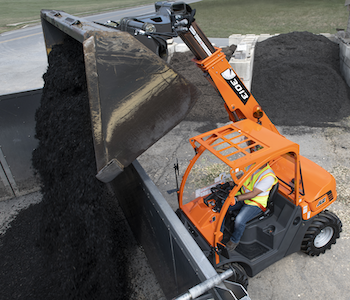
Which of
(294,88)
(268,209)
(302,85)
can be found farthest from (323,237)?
(302,85)

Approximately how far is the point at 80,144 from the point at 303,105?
24.0 feet

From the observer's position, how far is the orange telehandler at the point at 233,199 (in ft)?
10.4

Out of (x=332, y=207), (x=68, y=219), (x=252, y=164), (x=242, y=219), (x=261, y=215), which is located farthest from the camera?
(x=332, y=207)

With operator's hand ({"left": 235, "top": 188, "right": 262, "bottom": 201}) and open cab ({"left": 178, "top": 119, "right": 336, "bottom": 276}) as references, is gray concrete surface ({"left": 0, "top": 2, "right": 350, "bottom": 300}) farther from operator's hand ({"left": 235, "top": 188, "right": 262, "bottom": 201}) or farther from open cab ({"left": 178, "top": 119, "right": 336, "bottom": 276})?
operator's hand ({"left": 235, "top": 188, "right": 262, "bottom": 201})

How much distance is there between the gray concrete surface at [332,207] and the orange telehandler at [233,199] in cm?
32

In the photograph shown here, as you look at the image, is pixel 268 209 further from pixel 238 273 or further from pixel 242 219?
pixel 238 273

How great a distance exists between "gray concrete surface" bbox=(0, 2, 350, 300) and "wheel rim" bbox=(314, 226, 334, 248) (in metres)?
0.22

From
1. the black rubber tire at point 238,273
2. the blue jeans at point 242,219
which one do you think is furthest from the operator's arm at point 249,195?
the black rubber tire at point 238,273

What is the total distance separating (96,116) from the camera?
2238 millimetres

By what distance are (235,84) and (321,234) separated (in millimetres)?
2521

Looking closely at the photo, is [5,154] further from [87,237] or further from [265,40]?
[265,40]

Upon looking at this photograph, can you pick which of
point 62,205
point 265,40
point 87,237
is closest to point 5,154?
point 62,205

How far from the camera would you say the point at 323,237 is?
159 inches

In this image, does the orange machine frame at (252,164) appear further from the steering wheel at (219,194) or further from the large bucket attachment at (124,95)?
the large bucket attachment at (124,95)
